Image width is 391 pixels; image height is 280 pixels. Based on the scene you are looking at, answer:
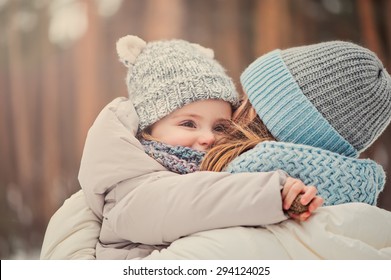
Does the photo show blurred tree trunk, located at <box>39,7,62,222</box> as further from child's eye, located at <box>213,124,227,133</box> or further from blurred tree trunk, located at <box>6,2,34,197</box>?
child's eye, located at <box>213,124,227,133</box>

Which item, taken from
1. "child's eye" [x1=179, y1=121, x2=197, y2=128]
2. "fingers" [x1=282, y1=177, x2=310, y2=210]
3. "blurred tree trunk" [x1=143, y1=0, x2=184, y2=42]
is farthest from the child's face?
"blurred tree trunk" [x1=143, y1=0, x2=184, y2=42]

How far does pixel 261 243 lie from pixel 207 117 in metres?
0.33

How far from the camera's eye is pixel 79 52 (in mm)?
1452

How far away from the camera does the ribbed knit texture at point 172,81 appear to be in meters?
1.16

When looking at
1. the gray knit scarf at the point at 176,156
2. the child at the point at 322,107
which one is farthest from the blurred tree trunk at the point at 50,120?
the child at the point at 322,107

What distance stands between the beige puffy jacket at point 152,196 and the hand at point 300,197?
15 mm

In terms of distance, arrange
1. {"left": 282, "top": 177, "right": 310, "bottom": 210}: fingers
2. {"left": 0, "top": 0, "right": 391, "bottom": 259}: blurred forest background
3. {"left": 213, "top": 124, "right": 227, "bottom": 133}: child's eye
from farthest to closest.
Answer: {"left": 0, "top": 0, "right": 391, "bottom": 259}: blurred forest background
{"left": 213, "top": 124, "right": 227, "bottom": 133}: child's eye
{"left": 282, "top": 177, "right": 310, "bottom": 210}: fingers

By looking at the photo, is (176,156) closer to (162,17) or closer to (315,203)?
(315,203)

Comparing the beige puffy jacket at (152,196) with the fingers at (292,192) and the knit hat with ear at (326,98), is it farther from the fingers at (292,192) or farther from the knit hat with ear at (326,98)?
the knit hat with ear at (326,98)

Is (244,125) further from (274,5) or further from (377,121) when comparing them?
(274,5)

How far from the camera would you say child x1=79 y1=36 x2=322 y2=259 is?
0.94 m
